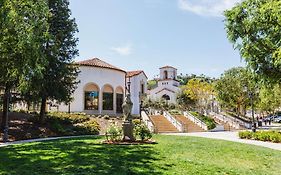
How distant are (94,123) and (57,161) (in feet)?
66.6

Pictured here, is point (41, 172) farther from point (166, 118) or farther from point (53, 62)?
point (166, 118)

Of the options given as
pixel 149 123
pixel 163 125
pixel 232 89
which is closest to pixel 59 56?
pixel 149 123

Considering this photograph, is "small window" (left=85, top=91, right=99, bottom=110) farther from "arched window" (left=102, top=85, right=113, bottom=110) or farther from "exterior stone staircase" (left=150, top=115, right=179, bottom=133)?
"exterior stone staircase" (left=150, top=115, right=179, bottom=133)

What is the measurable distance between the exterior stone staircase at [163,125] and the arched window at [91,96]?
905 cm

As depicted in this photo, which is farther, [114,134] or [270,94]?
[270,94]

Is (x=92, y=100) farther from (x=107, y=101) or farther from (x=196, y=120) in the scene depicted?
(x=196, y=120)

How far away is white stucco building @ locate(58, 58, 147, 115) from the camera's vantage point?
4194 centimetres

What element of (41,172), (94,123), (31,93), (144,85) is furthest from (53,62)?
(144,85)

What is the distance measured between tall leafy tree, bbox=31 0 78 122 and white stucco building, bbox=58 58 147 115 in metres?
12.1

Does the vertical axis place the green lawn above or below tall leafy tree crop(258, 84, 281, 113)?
below

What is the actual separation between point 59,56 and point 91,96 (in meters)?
15.3

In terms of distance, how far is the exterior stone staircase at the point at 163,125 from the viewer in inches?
1350

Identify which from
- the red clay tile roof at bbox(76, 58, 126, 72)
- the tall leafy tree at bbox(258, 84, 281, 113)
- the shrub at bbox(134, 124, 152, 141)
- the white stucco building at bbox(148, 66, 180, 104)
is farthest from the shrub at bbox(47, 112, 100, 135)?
the white stucco building at bbox(148, 66, 180, 104)

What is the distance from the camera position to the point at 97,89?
143 ft
